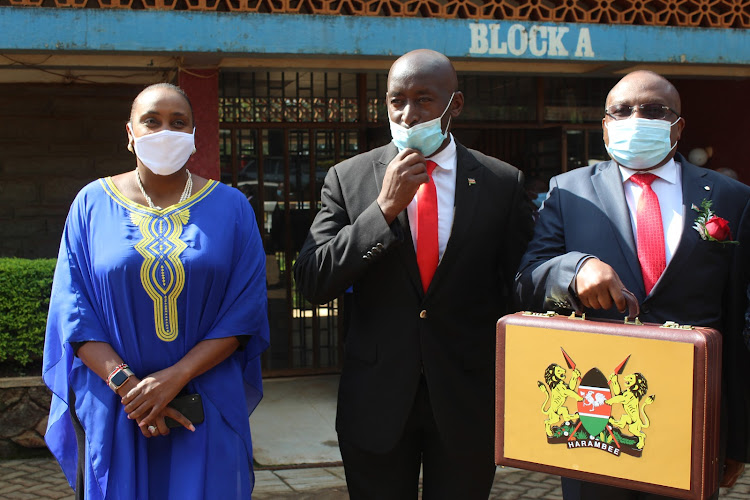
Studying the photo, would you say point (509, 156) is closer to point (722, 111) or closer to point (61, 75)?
point (722, 111)

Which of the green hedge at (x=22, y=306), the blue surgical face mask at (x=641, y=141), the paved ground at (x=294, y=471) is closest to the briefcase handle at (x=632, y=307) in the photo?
the blue surgical face mask at (x=641, y=141)

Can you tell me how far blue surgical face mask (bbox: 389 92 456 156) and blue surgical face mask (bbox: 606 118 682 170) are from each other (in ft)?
1.93

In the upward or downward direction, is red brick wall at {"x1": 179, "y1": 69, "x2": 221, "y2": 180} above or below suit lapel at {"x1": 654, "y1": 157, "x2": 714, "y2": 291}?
above

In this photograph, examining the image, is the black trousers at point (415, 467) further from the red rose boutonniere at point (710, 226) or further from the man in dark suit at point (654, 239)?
the red rose boutonniere at point (710, 226)

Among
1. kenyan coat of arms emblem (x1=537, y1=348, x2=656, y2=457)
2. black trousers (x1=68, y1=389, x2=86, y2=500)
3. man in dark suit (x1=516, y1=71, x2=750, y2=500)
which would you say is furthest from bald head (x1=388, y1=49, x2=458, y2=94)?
black trousers (x1=68, y1=389, x2=86, y2=500)

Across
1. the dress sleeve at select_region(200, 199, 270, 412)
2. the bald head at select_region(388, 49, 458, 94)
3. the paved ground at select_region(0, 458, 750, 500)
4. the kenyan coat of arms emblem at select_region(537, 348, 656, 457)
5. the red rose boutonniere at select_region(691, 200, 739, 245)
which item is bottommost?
the paved ground at select_region(0, 458, 750, 500)

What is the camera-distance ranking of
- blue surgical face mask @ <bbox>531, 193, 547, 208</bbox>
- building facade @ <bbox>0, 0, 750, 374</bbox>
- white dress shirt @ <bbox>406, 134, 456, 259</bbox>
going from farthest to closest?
blue surgical face mask @ <bbox>531, 193, 547, 208</bbox> < building facade @ <bbox>0, 0, 750, 374</bbox> < white dress shirt @ <bbox>406, 134, 456, 259</bbox>

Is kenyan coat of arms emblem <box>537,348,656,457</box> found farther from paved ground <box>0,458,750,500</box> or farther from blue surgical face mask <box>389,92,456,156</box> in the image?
paved ground <box>0,458,750,500</box>

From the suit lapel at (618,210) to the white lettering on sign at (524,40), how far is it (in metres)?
2.63

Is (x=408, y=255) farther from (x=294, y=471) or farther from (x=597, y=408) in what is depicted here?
(x=294, y=471)

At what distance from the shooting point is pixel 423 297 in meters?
2.82

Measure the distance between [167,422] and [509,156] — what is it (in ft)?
17.1

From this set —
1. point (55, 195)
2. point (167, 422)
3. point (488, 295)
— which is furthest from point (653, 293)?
point (55, 195)

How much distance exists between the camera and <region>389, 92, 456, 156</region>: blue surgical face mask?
278 cm
